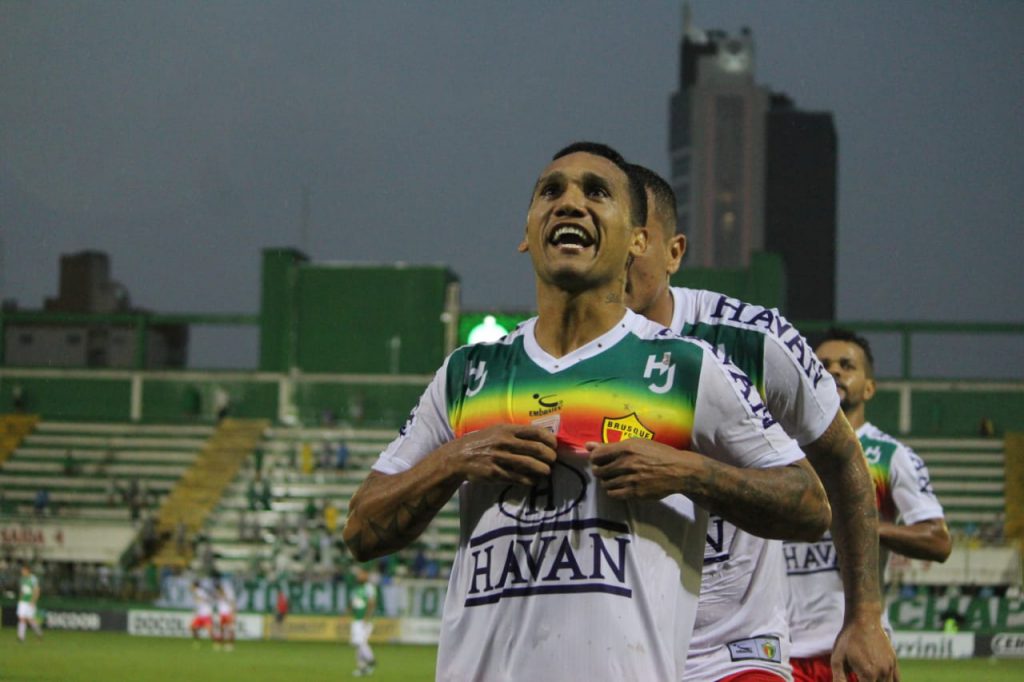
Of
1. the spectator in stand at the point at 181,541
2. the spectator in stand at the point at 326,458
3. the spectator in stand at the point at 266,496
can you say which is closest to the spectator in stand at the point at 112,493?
the spectator in stand at the point at 181,541

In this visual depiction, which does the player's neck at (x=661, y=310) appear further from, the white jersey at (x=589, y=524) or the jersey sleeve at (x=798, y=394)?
the white jersey at (x=589, y=524)

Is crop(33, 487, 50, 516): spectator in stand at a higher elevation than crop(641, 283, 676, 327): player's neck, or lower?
lower

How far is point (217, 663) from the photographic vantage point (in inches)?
1142

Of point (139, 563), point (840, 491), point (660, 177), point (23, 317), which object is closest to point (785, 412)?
point (840, 491)

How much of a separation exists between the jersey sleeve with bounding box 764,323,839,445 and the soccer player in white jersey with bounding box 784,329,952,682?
316 centimetres

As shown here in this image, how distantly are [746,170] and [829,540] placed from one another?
485 feet

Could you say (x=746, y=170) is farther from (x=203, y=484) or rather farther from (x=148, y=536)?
(x=148, y=536)

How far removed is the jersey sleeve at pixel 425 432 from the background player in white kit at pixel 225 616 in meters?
30.9

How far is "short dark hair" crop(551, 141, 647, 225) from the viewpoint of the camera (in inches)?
166

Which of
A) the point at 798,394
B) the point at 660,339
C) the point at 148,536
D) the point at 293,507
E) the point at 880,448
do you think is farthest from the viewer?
the point at 293,507

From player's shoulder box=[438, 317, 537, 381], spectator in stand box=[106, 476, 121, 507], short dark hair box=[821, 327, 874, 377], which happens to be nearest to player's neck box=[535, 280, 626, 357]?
player's shoulder box=[438, 317, 537, 381]

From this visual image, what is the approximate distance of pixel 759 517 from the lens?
3912mm

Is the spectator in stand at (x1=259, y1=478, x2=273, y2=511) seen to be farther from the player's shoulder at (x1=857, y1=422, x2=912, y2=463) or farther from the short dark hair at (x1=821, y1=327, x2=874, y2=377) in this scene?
the player's shoulder at (x1=857, y1=422, x2=912, y2=463)

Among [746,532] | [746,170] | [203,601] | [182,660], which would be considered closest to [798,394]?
[746,532]
